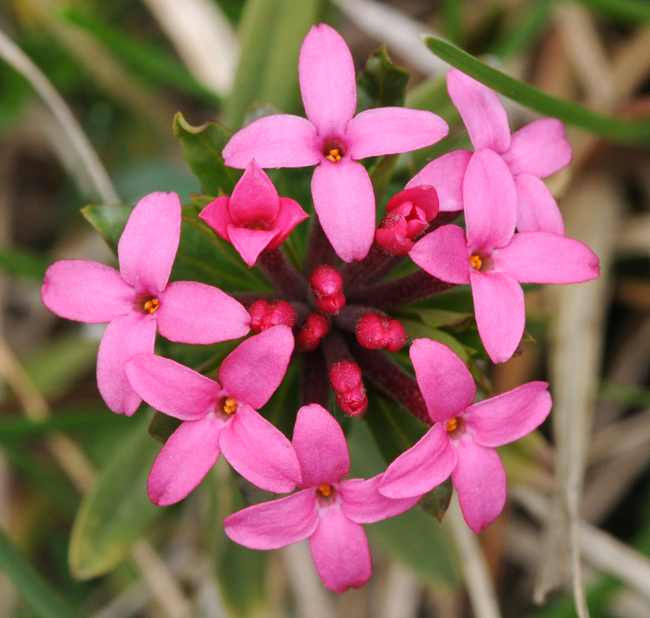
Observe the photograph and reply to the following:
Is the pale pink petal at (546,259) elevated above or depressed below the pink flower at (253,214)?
below

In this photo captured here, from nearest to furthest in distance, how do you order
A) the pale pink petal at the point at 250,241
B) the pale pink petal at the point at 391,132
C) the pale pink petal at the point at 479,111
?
1. the pale pink petal at the point at 250,241
2. the pale pink petal at the point at 391,132
3. the pale pink petal at the point at 479,111

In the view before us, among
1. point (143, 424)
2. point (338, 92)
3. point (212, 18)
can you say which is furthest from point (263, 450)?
point (212, 18)

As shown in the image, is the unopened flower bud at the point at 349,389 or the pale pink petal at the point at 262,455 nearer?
the pale pink petal at the point at 262,455

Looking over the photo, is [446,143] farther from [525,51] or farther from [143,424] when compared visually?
[525,51]

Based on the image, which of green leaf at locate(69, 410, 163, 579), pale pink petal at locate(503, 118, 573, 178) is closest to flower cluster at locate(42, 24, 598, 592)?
pale pink petal at locate(503, 118, 573, 178)

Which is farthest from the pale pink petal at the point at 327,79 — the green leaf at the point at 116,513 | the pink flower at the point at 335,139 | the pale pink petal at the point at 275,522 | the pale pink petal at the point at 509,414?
the green leaf at the point at 116,513

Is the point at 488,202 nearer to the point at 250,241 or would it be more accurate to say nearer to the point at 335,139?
the point at 335,139

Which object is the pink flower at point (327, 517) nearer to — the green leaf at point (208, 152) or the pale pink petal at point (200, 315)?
the pale pink petal at point (200, 315)
